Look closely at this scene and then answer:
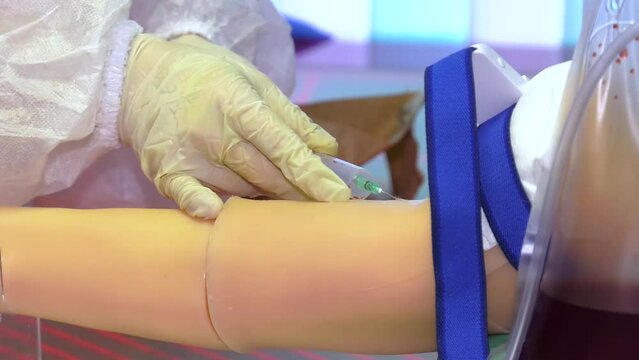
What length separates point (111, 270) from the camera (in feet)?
1.63

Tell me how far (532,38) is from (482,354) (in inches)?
57.8

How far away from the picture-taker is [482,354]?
0.42 metres

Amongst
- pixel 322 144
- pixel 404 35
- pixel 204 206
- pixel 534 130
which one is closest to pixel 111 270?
pixel 204 206

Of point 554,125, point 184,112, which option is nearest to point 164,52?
point 184,112

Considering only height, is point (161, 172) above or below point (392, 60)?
above

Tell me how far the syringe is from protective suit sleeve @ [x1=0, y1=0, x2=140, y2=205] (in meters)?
0.18

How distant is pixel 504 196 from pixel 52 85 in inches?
13.2

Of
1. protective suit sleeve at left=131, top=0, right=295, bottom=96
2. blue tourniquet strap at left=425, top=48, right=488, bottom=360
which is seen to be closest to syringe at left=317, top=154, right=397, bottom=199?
blue tourniquet strap at left=425, top=48, right=488, bottom=360

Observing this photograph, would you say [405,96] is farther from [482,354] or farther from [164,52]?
[482,354]

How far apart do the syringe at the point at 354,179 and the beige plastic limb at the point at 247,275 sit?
69 mm

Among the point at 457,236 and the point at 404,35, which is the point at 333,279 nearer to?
the point at 457,236

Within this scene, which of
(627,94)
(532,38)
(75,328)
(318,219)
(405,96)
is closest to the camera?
(627,94)

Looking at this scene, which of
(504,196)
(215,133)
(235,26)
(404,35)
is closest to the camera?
(504,196)

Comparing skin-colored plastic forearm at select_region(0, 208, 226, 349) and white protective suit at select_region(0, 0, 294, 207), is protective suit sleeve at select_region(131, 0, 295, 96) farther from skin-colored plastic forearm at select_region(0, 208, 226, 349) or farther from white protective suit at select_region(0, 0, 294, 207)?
skin-colored plastic forearm at select_region(0, 208, 226, 349)
